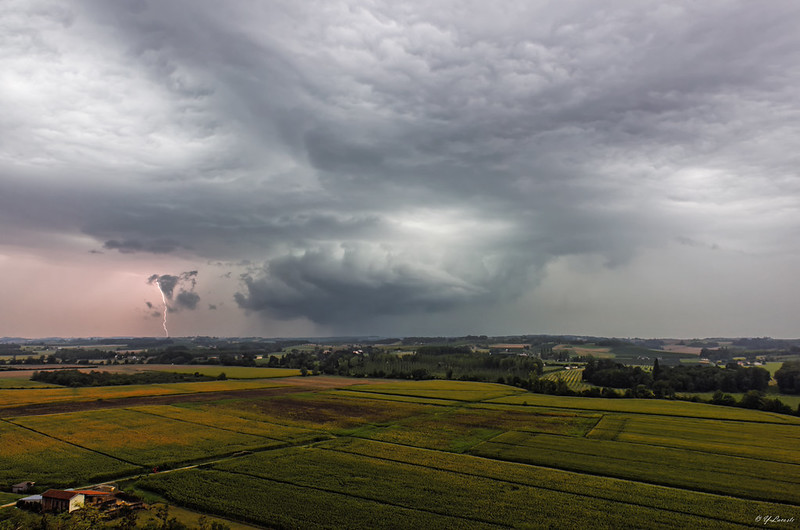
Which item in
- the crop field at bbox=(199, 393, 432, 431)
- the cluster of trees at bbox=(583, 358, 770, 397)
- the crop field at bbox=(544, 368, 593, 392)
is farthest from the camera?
the crop field at bbox=(544, 368, 593, 392)

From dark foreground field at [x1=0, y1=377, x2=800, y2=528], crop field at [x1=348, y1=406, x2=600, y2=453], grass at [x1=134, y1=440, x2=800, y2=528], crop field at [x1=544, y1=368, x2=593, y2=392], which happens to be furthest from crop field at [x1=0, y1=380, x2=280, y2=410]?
crop field at [x1=544, y1=368, x2=593, y2=392]

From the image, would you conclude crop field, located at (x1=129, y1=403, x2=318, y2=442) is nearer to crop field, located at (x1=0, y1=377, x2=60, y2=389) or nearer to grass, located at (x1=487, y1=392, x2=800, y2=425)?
grass, located at (x1=487, y1=392, x2=800, y2=425)

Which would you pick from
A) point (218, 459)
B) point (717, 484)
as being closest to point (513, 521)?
point (717, 484)

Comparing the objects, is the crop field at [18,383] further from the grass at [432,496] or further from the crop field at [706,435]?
the crop field at [706,435]

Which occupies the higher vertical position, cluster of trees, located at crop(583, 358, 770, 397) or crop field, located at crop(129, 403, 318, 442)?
crop field, located at crop(129, 403, 318, 442)

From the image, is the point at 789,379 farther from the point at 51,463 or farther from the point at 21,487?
the point at 21,487
